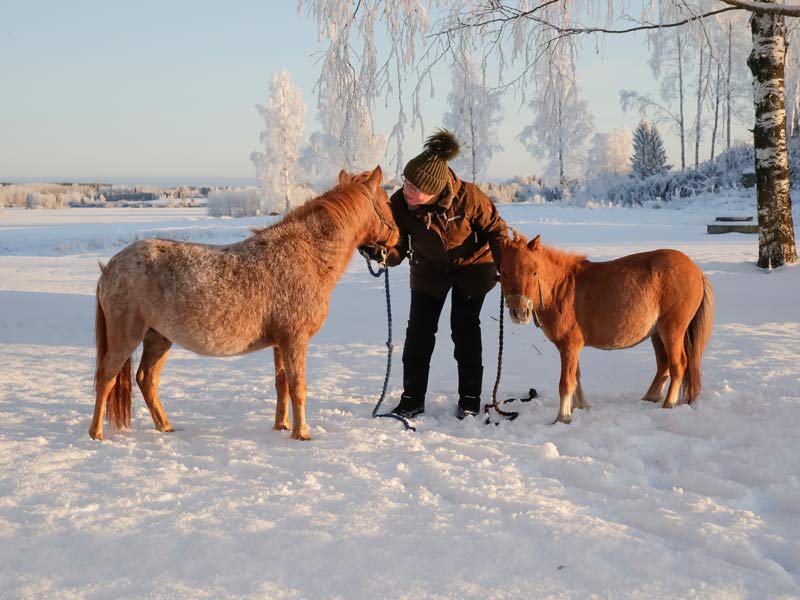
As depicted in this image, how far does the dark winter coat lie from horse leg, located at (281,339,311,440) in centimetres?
98

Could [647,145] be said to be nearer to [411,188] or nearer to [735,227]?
[735,227]

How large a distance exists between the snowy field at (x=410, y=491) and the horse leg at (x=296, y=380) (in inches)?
4.4

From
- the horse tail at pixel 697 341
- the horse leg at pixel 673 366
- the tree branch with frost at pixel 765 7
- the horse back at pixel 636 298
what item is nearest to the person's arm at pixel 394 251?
the horse back at pixel 636 298

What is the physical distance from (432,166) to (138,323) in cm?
212

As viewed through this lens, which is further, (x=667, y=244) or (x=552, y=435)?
(x=667, y=244)

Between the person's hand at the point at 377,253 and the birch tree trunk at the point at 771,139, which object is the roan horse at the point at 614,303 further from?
the birch tree trunk at the point at 771,139

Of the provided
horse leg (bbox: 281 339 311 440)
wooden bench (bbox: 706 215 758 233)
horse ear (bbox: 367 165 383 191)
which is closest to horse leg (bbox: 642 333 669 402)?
horse ear (bbox: 367 165 383 191)

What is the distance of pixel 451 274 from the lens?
16.1 ft

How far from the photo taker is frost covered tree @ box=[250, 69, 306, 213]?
4081cm

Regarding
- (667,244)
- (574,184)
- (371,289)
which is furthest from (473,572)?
A: (574,184)

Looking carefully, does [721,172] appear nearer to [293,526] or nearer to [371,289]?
[371,289]

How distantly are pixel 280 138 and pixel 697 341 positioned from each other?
39.4m

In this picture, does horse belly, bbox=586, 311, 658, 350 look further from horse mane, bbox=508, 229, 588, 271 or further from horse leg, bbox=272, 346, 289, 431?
horse leg, bbox=272, 346, 289, 431

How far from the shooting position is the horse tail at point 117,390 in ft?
13.8
